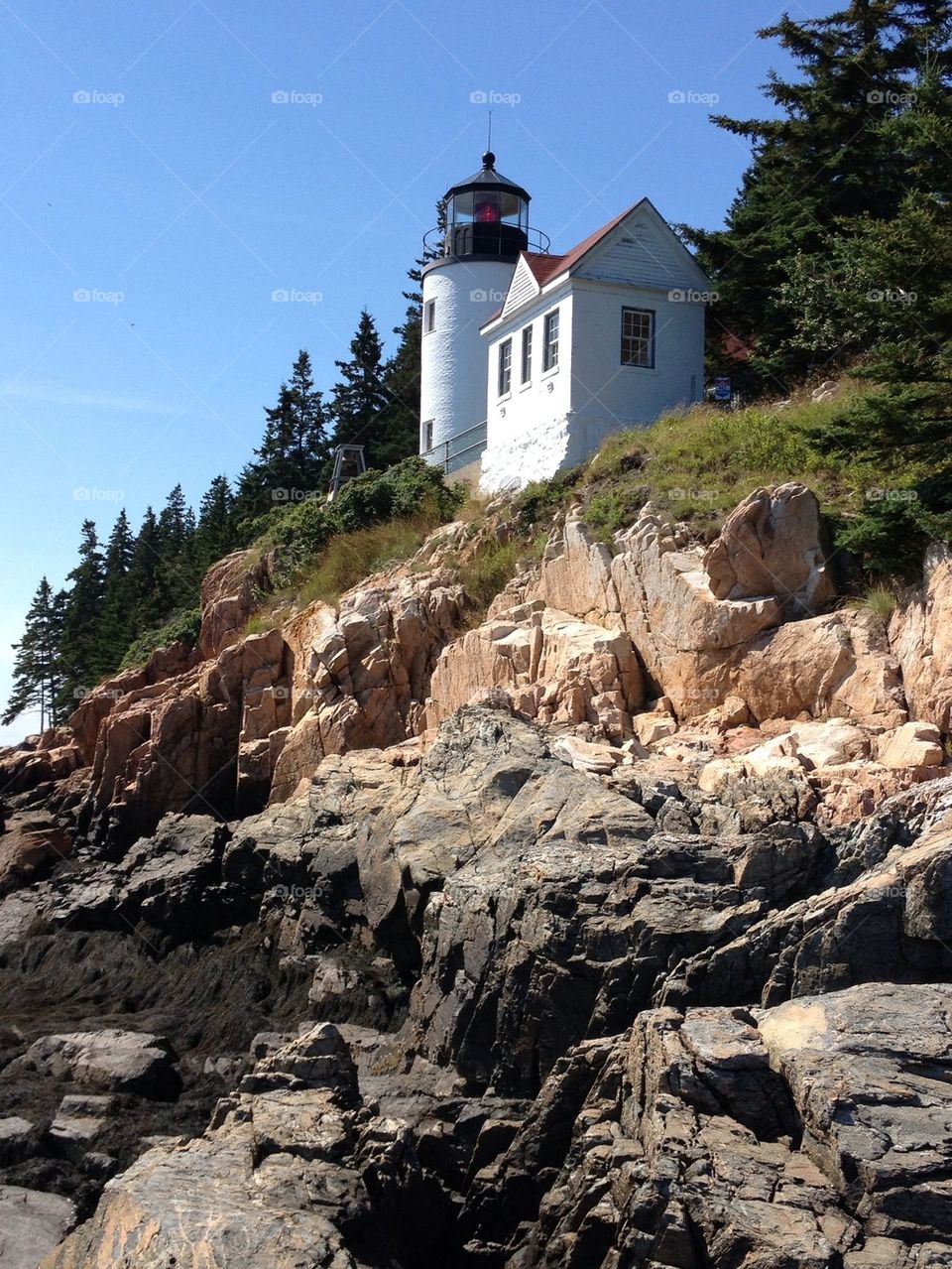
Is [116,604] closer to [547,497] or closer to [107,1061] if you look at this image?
[547,497]

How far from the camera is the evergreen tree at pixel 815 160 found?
26.8 meters

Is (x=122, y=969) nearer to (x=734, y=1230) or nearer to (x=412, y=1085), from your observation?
(x=412, y=1085)

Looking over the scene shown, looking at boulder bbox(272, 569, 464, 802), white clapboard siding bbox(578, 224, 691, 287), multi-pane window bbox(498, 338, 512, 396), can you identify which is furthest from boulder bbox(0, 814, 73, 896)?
white clapboard siding bbox(578, 224, 691, 287)

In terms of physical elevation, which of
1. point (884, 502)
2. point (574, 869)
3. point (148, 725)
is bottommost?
point (574, 869)

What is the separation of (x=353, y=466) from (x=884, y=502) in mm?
25630

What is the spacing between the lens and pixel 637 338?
27.3 metres

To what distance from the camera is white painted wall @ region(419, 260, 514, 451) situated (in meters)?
33.4

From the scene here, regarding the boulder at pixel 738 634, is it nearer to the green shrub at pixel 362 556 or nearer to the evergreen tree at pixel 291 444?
the green shrub at pixel 362 556

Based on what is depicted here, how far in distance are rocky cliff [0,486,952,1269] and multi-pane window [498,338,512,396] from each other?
208 inches

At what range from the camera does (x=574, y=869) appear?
46.5ft

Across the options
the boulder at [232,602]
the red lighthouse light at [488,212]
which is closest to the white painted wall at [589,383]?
the boulder at [232,602]

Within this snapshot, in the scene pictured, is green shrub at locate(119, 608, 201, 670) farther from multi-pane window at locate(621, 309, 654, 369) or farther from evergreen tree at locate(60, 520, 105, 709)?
multi-pane window at locate(621, 309, 654, 369)

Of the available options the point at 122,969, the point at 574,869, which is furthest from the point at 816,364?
the point at 122,969

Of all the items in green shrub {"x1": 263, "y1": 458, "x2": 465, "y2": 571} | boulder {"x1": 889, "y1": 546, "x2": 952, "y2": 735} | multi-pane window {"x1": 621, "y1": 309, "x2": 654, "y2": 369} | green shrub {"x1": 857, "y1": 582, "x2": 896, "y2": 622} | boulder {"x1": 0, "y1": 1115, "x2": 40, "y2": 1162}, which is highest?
multi-pane window {"x1": 621, "y1": 309, "x2": 654, "y2": 369}
